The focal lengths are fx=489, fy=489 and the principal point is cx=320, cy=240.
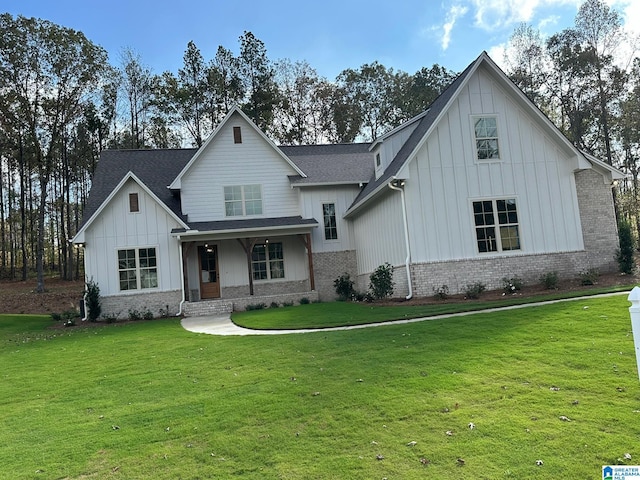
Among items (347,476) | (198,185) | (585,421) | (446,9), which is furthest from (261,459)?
(446,9)

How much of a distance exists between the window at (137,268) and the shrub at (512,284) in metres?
13.2

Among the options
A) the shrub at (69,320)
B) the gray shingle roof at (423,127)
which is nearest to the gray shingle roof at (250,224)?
the gray shingle roof at (423,127)

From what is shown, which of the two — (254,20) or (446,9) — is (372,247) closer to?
(446,9)

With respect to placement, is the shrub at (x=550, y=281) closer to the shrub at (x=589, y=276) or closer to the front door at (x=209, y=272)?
the shrub at (x=589, y=276)

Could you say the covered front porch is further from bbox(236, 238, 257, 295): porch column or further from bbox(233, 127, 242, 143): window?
bbox(233, 127, 242, 143): window

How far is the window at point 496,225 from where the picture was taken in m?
15.9

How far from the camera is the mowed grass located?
14.3 ft

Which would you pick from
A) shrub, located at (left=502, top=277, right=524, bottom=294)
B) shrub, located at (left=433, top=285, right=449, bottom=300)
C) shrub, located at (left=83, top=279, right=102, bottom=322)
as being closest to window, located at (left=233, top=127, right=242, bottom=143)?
shrub, located at (left=83, top=279, right=102, bottom=322)

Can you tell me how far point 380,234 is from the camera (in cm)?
1816

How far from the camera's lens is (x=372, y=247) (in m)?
19.3

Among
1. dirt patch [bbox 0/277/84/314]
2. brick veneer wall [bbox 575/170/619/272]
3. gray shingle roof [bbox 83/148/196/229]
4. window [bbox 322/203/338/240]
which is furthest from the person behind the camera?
dirt patch [bbox 0/277/84/314]

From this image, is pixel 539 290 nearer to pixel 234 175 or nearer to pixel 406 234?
pixel 406 234

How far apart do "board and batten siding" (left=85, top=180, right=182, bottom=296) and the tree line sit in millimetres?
11347

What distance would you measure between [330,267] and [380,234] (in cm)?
430
